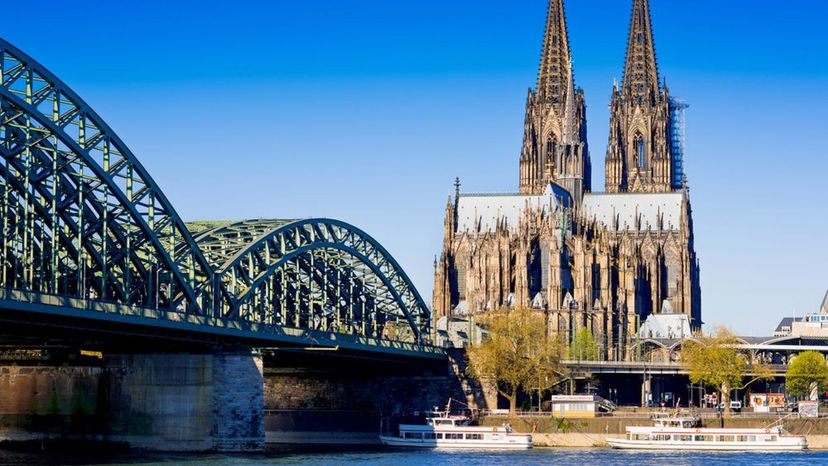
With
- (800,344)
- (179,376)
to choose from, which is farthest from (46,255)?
(800,344)

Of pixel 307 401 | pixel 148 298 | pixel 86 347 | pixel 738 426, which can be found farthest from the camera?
pixel 307 401

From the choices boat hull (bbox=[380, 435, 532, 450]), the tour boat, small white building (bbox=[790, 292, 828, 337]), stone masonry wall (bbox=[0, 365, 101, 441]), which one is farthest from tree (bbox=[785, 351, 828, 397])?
stone masonry wall (bbox=[0, 365, 101, 441])

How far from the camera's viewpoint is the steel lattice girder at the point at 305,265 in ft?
320

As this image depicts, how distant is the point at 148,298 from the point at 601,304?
106 metres

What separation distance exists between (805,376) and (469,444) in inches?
1641

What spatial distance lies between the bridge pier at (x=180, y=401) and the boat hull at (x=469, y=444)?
66.5 ft

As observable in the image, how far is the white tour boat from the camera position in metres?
108

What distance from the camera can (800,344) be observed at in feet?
551

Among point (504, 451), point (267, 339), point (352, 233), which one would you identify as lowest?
point (504, 451)

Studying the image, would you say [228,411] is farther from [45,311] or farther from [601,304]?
[601,304]

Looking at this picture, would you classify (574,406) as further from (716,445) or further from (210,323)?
(210,323)

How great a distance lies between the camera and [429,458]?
3755 inches

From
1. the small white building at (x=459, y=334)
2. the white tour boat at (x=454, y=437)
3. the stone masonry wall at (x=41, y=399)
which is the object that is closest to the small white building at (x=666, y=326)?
the small white building at (x=459, y=334)

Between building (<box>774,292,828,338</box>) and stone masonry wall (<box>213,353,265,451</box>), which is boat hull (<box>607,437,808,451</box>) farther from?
building (<box>774,292,828,338</box>)
